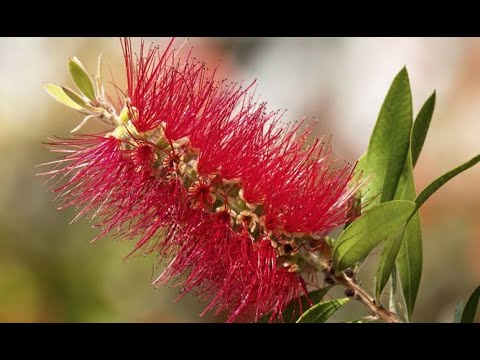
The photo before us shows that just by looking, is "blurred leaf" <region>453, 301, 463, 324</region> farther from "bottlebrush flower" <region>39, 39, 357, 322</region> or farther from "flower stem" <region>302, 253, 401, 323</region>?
"bottlebrush flower" <region>39, 39, 357, 322</region>

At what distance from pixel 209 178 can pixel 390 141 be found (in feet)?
1.29

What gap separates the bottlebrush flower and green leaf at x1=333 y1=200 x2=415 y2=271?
0.28 feet

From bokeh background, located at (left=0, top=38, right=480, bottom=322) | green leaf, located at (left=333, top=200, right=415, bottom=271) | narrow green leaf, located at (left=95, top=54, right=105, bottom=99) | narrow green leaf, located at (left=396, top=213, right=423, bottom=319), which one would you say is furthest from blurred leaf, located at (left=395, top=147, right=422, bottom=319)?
bokeh background, located at (left=0, top=38, right=480, bottom=322)

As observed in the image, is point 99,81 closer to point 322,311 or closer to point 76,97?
point 76,97

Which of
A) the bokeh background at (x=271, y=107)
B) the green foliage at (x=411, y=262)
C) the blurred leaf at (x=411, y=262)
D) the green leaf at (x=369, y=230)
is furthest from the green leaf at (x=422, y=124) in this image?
the bokeh background at (x=271, y=107)

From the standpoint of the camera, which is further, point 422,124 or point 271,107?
point 271,107

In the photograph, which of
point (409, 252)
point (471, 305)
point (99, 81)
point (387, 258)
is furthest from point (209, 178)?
point (471, 305)

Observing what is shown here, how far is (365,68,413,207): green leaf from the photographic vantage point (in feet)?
4.73

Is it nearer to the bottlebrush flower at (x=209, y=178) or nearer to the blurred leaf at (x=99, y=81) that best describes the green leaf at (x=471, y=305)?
the bottlebrush flower at (x=209, y=178)

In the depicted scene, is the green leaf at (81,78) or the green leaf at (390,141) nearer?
the green leaf at (81,78)

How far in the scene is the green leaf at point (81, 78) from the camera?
1.29 m

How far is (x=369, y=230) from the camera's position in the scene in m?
1.30

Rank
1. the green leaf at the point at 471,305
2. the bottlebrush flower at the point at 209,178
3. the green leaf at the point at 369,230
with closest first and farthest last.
Result: 1. the green leaf at the point at 369,230
2. the bottlebrush flower at the point at 209,178
3. the green leaf at the point at 471,305

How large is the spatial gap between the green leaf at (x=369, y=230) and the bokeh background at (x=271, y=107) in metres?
2.28
